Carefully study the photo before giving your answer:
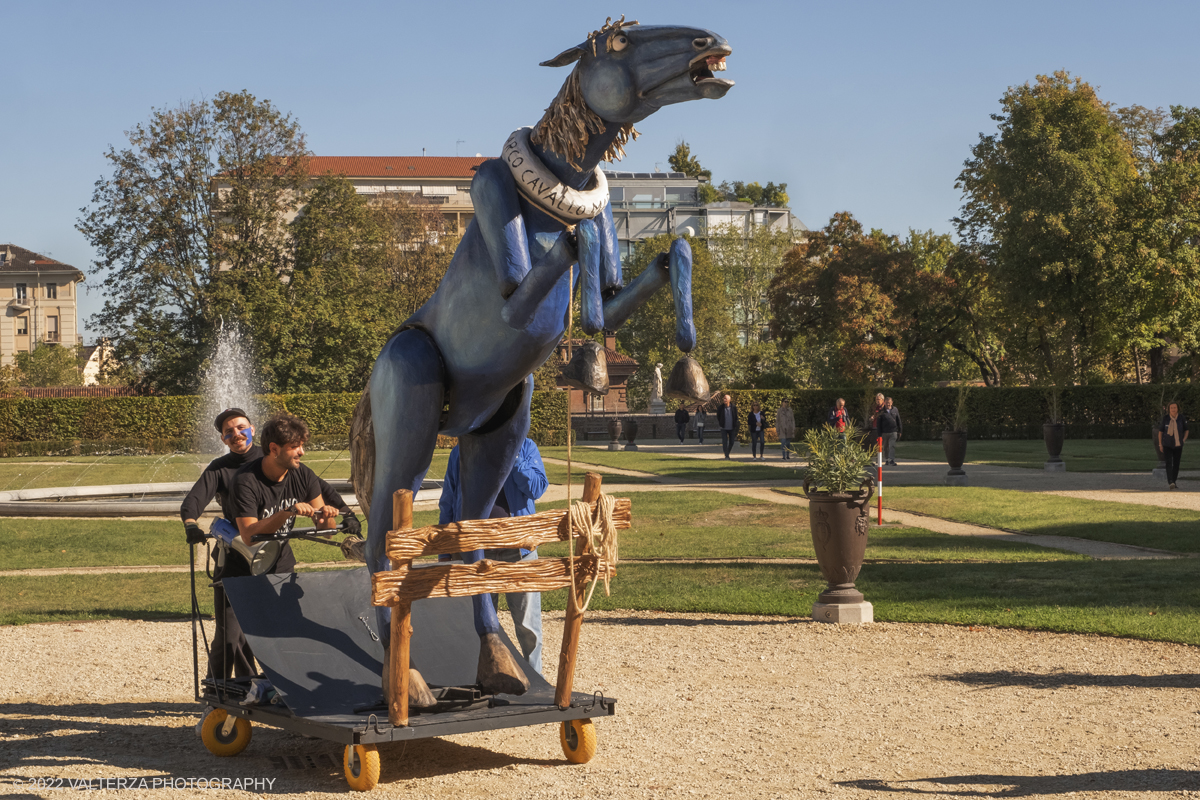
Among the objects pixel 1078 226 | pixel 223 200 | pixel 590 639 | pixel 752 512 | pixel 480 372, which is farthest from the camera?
pixel 223 200

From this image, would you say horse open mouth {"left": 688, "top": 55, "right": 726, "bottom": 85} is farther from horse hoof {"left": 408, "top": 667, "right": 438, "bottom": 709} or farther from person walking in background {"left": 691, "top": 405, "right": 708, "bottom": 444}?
person walking in background {"left": 691, "top": 405, "right": 708, "bottom": 444}

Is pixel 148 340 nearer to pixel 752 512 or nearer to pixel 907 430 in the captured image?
pixel 907 430

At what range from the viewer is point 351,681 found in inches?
220

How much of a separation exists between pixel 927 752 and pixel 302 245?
43923 millimetres

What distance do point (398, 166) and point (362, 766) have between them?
93.4m

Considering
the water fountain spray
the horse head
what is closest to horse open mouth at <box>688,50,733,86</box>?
the horse head

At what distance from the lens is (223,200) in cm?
4569

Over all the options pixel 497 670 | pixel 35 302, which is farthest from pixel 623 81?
pixel 35 302

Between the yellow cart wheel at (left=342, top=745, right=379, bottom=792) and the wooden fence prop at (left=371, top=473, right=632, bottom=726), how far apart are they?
0.72ft

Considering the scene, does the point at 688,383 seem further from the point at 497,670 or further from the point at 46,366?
the point at 46,366

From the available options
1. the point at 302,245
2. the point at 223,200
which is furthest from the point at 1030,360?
the point at 223,200

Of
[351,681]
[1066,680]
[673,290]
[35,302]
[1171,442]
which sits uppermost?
[35,302]

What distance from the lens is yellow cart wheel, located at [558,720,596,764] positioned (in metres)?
5.45

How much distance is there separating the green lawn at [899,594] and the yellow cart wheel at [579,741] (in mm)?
4606
